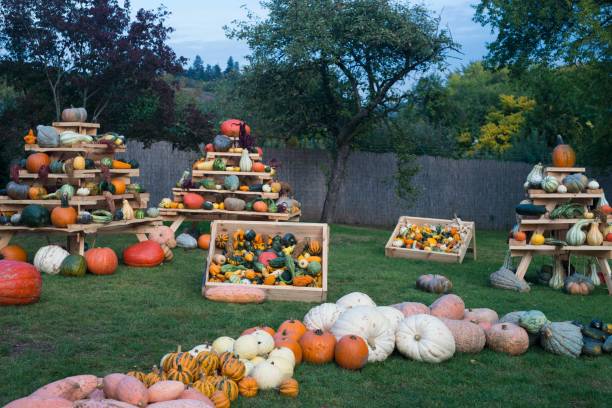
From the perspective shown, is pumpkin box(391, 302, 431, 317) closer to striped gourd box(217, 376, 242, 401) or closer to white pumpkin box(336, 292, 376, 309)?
white pumpkin box(336, 292, 376, 309)

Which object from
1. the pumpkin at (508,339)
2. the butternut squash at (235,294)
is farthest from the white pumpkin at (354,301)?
the butternut squash at (235,294)

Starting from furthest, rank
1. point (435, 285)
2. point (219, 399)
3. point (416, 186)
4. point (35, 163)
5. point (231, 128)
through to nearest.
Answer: point (416, 186)
point (231, 128)
point (35, 163)
point (435, 285)
point (219, 399)

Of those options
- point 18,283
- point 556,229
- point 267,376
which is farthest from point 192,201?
point 267,376

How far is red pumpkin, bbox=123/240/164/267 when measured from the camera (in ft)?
37.1

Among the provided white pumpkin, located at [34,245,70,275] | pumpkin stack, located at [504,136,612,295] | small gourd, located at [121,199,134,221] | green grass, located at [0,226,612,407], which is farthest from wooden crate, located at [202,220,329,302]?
pumpkin stack, located at [504,136,612,295]

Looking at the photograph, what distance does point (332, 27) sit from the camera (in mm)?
18328

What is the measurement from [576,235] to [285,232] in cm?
450

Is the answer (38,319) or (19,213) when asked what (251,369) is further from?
(19,213)

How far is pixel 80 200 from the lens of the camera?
11.2 meters

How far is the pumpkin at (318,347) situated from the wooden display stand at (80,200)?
5.89 meters

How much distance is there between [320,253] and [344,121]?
11.5 m

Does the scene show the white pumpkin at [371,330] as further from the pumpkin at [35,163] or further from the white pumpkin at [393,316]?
the pumpkin at [35,163]

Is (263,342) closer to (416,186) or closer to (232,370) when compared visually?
(232,370)

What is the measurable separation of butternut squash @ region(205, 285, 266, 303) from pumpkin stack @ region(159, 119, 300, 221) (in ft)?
17.7
